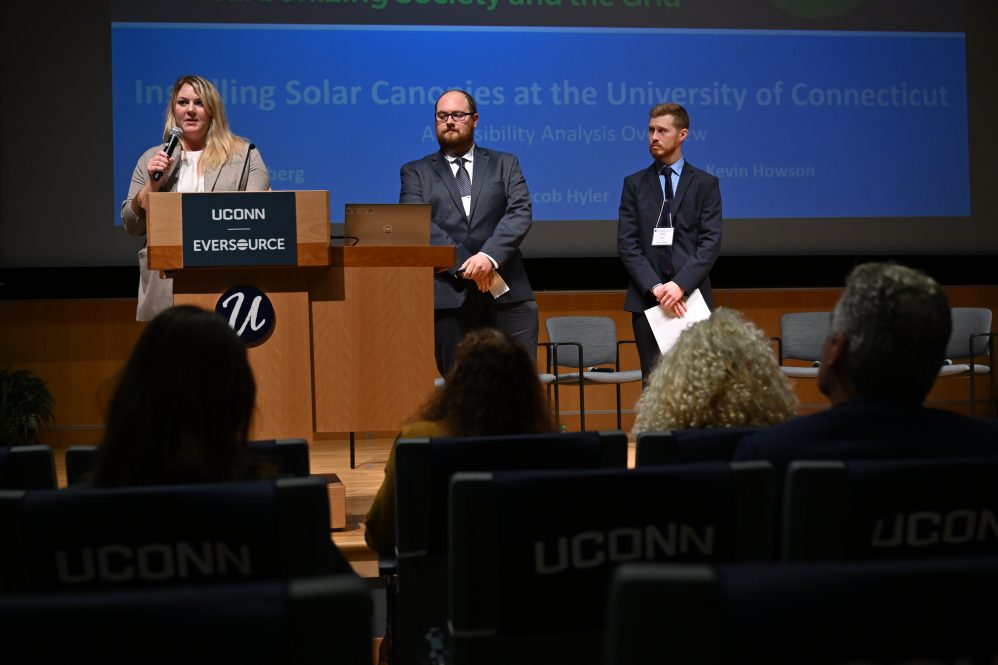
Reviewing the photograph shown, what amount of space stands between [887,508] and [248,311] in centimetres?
224

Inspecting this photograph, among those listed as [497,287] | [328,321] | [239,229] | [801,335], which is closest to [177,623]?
[239,229]

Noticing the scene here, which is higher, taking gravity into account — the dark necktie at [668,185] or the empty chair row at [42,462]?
the dark necktie at [668,185]

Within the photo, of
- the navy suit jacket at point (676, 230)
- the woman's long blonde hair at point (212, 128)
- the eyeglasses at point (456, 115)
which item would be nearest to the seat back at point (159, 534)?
the woman's long blonde hair at point (212, 128)

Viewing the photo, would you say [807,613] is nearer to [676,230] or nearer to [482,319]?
[482,319]

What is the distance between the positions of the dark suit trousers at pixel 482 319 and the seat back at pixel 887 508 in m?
3.00

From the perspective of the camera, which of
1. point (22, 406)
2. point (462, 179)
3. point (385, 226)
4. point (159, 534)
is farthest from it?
point (22, 406)

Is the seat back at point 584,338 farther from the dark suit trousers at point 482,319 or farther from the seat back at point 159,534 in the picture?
the seat back at point 159,534

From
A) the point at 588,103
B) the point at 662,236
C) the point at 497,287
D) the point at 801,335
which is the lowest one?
the point at 801,335

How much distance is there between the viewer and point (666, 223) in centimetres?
495

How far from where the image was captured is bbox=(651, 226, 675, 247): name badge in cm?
491

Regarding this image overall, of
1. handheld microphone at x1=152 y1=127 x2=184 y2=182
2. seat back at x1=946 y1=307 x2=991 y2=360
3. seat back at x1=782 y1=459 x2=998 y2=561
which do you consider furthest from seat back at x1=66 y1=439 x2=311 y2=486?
seat back at x1=946 y1=307 x2=991 y2=360

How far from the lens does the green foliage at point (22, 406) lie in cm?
625

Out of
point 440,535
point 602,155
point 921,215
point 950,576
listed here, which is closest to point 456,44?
point 602,155

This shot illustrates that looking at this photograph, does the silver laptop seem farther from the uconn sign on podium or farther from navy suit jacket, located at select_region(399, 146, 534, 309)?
navy suit jacket, located at select_region(399, 146, 534, 309)
